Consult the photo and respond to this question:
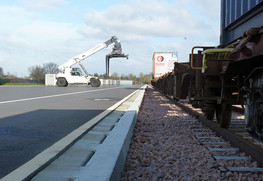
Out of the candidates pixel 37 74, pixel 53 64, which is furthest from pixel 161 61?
pixel 53 64

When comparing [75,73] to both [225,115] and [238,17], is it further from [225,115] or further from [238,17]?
[238,17]

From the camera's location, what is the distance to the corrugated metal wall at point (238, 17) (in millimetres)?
4145

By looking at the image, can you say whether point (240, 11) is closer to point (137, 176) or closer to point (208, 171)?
point (208, 171)

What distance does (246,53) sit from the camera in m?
3.11

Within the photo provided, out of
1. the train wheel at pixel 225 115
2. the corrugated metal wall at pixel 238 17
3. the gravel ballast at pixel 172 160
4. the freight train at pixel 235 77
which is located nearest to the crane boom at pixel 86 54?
the freight train at pixel 235 77

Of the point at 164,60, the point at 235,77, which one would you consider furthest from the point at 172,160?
the point at 164,60

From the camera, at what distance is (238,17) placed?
4879mm

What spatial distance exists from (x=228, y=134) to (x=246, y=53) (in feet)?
6.85

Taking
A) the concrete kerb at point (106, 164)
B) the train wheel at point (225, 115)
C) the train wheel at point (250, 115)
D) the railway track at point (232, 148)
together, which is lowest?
the railway track at point (232, 148)

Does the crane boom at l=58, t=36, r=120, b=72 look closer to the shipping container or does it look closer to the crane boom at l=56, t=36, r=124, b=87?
the crane boom at l=56, t=36, r=124, b=87

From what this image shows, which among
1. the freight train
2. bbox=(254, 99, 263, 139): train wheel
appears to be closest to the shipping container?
the freight train

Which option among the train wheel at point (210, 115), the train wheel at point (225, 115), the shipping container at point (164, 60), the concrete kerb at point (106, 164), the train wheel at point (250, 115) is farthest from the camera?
the shipping container at point (164, 60)

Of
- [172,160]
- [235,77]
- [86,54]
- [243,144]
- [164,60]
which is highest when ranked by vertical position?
[86,54]

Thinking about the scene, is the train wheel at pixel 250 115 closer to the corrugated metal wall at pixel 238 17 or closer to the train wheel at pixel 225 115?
the corrugated metal wall at pixel 238 17
